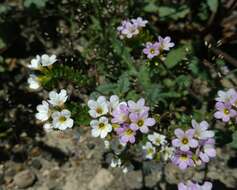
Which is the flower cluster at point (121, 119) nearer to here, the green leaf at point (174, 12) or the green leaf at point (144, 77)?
the green leaf at point (144, 77)

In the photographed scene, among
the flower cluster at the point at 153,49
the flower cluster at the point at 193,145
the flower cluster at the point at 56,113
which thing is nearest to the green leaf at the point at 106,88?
the flower cluster at the point at 153,49

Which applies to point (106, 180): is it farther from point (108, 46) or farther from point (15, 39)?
point (15, 39)

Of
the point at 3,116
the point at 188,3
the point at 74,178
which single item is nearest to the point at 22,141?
the point at 3,116

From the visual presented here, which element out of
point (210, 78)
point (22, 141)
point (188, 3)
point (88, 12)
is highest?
point (188, 3)

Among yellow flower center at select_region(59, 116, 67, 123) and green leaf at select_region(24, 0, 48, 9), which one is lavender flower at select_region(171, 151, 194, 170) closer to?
yellow flower center at select_region(59, 116, 67, 123)

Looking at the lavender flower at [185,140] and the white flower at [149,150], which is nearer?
the lavender flower at [185,140]

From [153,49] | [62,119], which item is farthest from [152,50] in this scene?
[62,119]
